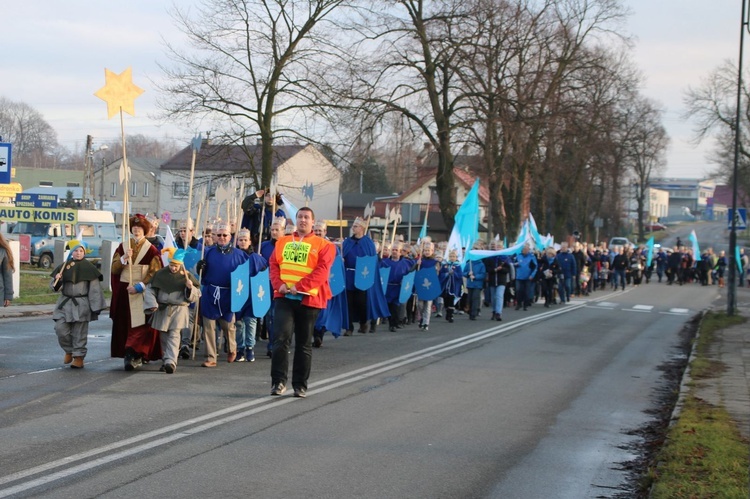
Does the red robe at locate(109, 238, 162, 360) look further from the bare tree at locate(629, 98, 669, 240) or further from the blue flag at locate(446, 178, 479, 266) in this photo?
the bare tree at locate(629, 98, 669, 240)

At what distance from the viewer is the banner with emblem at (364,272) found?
17.8m

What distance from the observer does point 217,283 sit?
42.5 feet

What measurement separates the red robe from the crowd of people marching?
0.04 ft

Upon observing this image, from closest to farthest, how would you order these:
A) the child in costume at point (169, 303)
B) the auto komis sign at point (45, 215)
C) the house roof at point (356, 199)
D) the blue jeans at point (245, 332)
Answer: the child in costume at point (169, 303) < the blue jeans at point (245, 332) < the auto komis sign at point (45, 215) < the house roof at point (356, 199)

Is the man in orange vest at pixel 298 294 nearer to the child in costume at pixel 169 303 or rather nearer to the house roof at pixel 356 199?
the child in costume at pixel 169 303

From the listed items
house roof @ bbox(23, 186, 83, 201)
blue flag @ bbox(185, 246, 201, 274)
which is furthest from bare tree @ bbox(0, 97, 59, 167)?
blue flag @ bbox(185, 246, 201, 274)

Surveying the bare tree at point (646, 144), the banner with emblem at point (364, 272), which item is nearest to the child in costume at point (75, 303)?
the banner with emblem at point (364, 272)

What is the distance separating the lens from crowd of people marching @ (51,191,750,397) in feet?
34.0

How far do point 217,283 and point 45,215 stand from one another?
105 feet

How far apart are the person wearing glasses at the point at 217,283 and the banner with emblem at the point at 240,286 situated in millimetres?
64

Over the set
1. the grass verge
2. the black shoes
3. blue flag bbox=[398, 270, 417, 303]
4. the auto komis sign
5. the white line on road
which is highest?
the auto komis sign

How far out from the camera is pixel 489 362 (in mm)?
14570

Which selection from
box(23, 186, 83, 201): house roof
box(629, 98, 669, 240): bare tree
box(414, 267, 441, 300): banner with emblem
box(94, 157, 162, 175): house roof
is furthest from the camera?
box(94, 157, 162, 175): house roof

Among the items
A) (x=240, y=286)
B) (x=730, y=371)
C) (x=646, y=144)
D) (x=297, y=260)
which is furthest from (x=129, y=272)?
(x=646, y=144)
